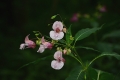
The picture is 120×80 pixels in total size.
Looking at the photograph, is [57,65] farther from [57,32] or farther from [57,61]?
[57,32]

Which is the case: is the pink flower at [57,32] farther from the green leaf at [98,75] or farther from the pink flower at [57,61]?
the green leaf at [98,75]

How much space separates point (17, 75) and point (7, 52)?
1.07 metres

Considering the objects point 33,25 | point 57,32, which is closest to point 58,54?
point 57,32

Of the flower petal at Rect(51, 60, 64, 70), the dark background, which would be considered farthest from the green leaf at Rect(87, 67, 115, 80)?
the dark background

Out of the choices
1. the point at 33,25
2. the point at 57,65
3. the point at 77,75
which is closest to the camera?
the point at 57,65

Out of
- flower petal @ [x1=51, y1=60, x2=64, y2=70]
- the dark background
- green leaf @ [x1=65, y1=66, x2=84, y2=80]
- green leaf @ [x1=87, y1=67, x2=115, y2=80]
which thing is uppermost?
the dark background

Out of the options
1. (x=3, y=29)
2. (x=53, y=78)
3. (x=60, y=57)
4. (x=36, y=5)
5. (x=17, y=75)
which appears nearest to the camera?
(x=60, y=57)

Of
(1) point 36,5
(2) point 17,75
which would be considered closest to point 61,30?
(2) point 17,75

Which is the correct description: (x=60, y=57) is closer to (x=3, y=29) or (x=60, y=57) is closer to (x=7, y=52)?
(x=7, y=52)

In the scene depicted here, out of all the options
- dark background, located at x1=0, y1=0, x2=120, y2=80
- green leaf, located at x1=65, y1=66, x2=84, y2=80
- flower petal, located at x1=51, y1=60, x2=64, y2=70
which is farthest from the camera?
dark background, located at x1=0, y1=0, x2=120, y2=80

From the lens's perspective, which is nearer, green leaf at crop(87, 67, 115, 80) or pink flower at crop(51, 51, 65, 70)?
pink flower at crop(51, 51, 65, 70)

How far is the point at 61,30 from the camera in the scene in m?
1.79

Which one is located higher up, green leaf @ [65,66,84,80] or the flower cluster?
the flower cluster

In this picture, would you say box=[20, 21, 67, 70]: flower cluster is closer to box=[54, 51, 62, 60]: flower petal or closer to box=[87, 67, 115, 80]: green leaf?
box=[54, 51, 62, 60]: flower petal
